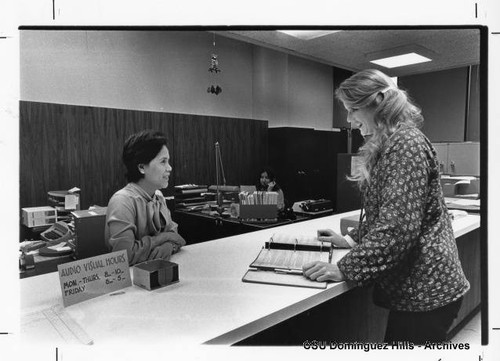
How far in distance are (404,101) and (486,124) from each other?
327 mm

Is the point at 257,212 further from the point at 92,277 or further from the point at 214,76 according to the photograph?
the point at 214,76

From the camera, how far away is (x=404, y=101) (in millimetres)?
1153

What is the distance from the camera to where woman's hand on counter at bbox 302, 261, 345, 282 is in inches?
43.5

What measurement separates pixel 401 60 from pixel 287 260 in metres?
1.28

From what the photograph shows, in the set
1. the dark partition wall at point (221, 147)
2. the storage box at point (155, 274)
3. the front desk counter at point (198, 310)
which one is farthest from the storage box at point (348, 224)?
the dark partition wall at point (221, 147)

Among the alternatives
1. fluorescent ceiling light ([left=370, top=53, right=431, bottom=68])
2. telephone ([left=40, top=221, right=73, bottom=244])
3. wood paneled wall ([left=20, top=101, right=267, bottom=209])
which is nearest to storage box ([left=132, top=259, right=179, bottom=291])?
telephone ([left=40, top=221, right=73, bottom=244])

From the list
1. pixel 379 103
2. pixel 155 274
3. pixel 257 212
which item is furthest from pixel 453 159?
pixel 155 274

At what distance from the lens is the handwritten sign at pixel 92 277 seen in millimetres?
956

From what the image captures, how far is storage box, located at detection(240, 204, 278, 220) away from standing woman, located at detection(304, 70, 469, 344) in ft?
4.91

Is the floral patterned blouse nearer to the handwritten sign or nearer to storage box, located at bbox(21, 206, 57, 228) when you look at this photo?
the handwritten sign

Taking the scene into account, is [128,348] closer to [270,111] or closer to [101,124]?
[101,124]

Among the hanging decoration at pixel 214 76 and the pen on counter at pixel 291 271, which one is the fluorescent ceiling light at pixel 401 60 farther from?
the pen on counter at pixel 291 271

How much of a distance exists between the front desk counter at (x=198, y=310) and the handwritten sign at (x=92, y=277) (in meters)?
0.02

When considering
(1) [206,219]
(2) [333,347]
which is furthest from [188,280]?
(1) [206,219]
